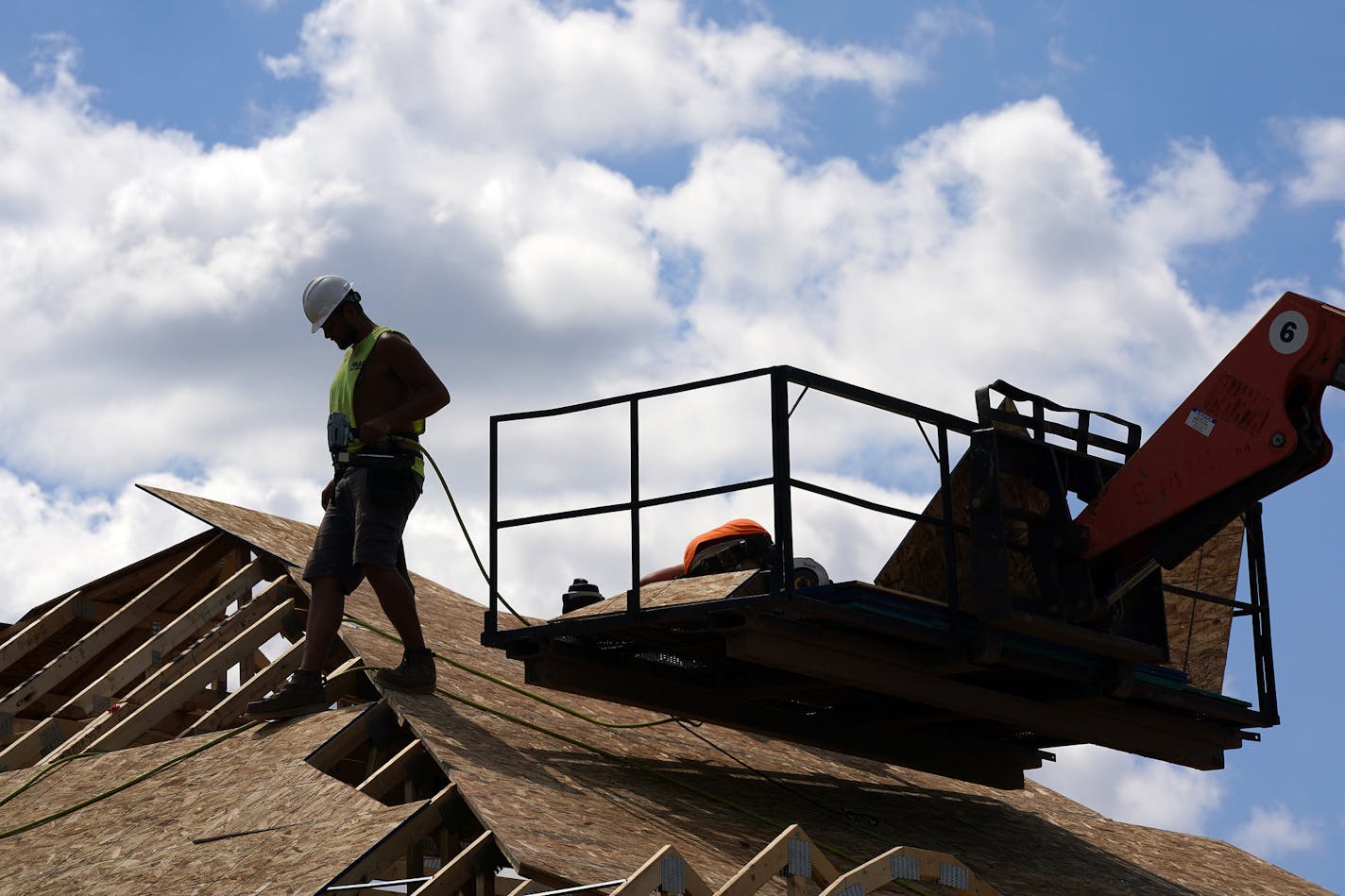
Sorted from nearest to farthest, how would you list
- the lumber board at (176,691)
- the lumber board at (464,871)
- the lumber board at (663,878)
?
1. the lumber board at (663,878)
2. the lumber board at (464,871)
3. the lumber board at (176,691)

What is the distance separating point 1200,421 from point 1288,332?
0.68 m

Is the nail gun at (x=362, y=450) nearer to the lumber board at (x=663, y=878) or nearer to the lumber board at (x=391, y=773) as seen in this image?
the lumber board at (x=391, y=773)

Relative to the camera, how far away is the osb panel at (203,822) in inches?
306

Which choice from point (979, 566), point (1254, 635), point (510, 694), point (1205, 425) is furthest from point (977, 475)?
point (510, 694)

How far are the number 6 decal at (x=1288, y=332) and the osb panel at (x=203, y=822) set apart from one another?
5.16 metres

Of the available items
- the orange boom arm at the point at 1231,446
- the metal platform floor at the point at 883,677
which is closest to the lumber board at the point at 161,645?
the metal platform floor at the point at 883,677

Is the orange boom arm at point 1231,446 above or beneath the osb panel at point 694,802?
above

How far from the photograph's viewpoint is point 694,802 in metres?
9.55

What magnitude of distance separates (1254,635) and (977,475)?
2.54m

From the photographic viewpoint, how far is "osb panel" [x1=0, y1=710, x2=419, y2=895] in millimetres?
7773

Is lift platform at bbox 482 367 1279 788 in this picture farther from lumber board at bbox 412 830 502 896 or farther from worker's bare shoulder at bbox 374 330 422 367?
lumber board at bbox 412 830 502 896

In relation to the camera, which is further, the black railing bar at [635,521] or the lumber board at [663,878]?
the black railing bar at [635,521]

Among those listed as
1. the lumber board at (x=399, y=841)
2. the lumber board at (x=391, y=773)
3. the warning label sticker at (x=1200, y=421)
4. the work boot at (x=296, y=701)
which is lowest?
the lumber board at (x=399, y=841)

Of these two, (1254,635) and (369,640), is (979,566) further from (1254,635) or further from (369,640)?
(369,640)
